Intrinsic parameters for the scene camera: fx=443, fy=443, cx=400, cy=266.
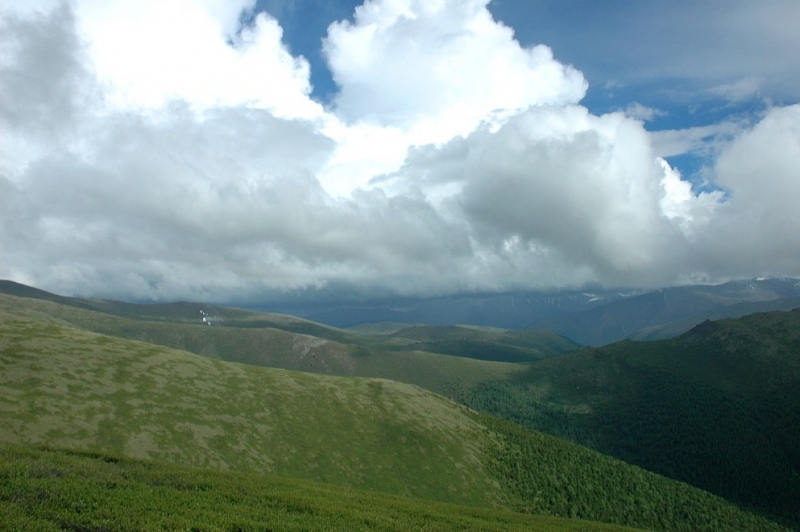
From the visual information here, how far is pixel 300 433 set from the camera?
139875 millimetres

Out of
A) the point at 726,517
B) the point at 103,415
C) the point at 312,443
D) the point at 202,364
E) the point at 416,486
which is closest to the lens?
the point at 103,415

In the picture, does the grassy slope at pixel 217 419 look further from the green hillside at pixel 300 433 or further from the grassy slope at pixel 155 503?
the grassy slope at pixel 155 503

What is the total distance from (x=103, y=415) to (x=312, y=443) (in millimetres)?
56082

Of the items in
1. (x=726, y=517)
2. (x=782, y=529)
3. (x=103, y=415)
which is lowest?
(x=782, y=529)

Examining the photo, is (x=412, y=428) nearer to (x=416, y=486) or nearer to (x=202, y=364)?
(x=416, y=486)

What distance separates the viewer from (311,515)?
4097 cm

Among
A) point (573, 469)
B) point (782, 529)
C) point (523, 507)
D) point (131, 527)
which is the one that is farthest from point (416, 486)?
point (782, 529)

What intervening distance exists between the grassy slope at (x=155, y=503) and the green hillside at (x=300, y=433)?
211 ft

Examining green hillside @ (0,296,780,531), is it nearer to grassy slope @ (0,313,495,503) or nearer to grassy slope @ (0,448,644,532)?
grassy slope @ (0,313,495,503)

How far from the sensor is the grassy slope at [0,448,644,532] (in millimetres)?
29195

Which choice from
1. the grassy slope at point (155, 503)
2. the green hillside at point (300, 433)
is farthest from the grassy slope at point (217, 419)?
the grassy slope at point (155, 503)

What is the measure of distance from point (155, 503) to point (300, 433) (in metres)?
111

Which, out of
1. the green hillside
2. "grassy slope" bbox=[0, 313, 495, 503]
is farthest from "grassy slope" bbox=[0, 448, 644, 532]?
"grassy slope" bbox=[0, 313, 495, 503]

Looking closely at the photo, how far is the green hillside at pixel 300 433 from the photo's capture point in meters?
109
